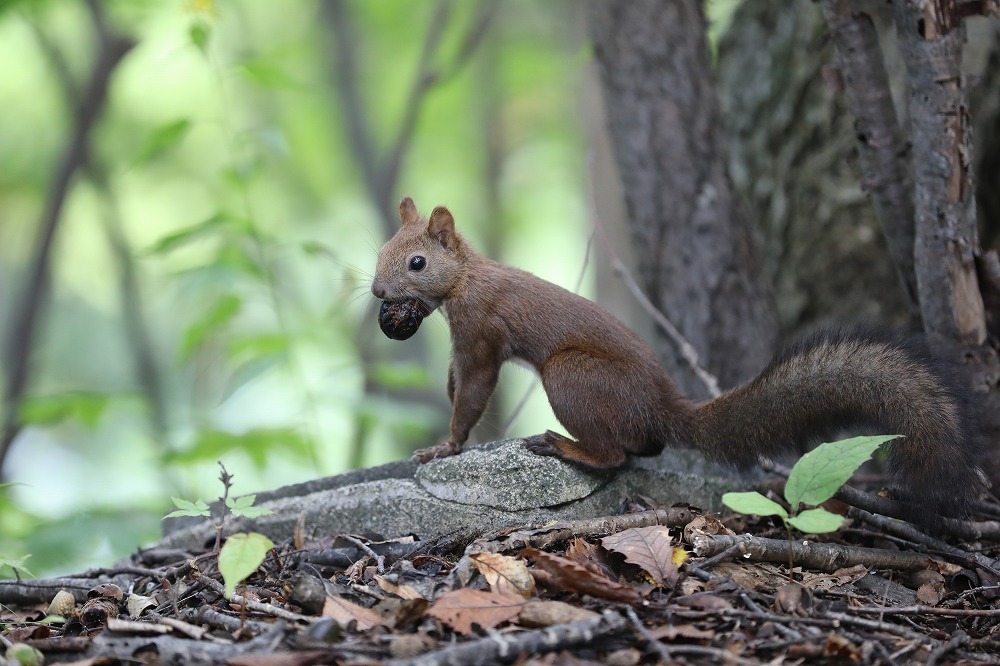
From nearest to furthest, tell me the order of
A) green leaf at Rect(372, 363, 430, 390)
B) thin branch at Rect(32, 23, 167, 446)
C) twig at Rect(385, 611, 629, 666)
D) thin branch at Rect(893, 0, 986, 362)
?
twig at Rect(385, 611, 629, 666) → thin branch at Rect(893, 0, 986, 362) → green leaf at Rect(372, 363, 430, 390) → thin branch at Rect(32, 23, 167, 446)

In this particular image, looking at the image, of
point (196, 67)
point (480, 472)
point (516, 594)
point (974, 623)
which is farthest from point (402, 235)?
point (196, 67)

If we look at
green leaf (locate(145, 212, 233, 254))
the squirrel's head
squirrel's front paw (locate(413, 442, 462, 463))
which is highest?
green leaf (locate(145, 212, 233, 254))

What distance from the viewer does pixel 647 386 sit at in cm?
338

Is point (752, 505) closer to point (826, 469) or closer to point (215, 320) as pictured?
point (826, 469)

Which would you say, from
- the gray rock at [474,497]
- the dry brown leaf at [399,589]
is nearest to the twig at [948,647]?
the gray rock at [474,497]

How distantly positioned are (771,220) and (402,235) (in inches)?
110

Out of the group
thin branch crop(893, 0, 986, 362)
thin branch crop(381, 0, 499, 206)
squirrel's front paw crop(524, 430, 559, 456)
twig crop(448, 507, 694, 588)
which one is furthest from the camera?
thin branch crop(381, 0, 499, 206)

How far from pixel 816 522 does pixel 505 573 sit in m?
0.82

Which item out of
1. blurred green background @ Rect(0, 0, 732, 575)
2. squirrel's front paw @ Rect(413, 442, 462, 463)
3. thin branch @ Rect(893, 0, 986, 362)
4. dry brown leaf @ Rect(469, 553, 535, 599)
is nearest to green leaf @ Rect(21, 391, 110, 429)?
blurred green background @ Rect(0, 0, 732, 575)

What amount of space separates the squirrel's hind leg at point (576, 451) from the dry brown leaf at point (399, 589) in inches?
33.5

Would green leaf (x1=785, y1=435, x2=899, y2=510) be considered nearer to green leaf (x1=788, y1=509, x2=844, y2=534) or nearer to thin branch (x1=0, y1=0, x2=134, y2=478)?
green leaf (x1=788, y1=509, x2=844, y2=534)

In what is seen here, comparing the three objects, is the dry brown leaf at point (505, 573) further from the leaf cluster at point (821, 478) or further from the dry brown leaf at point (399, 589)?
the leaf cluster at point (821, 478)

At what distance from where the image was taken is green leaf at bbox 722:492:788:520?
93.9 inches

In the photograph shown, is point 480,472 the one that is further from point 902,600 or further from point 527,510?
point 902,600
